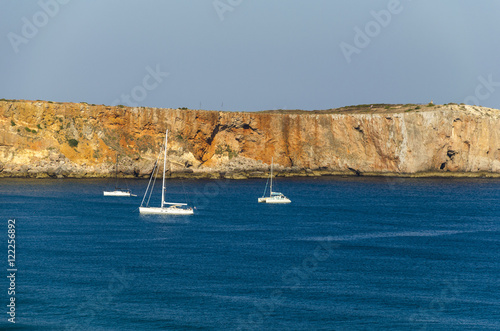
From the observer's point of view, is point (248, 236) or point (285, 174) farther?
point (285, 174)

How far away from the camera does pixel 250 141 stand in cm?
12838

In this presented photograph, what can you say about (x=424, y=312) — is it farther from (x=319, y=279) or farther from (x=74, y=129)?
(x=74, y=129)

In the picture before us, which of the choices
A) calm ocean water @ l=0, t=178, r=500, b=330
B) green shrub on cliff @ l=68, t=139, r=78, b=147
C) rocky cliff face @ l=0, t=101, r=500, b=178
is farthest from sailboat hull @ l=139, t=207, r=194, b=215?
Answer: green shrub on cliff @ l=68, t=139, r=78, b=147

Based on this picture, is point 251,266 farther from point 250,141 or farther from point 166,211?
point 250,141

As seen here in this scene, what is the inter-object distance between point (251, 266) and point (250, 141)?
3342 inches

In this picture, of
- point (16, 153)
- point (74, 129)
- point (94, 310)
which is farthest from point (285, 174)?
point (94, 310)

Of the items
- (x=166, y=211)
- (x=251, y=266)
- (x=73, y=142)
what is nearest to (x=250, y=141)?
(x=73, y=142)

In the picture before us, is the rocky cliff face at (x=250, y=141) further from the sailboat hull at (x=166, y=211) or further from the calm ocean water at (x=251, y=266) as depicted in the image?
the sailboat hull at (x=166, y=211)

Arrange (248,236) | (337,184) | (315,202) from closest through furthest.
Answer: (248,236) → (315,202) → (337,184)

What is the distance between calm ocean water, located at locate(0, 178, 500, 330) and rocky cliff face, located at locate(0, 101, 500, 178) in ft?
93.4

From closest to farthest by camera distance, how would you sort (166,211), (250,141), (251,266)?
(251,266), (166,211), (250,141)

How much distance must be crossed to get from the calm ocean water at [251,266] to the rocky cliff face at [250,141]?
28.5m

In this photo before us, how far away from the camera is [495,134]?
134125 mm

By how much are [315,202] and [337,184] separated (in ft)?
104
